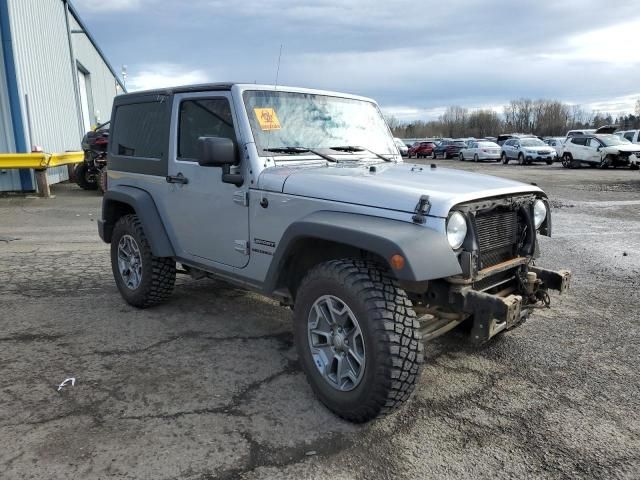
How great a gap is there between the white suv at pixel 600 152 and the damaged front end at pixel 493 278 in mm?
23679

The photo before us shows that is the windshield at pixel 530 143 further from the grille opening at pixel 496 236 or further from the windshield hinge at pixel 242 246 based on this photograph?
the windshield hinge at pixel 242 246

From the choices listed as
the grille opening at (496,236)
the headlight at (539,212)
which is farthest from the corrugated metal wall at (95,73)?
the grille opening at (496,236)

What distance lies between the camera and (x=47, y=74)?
50.3 ft

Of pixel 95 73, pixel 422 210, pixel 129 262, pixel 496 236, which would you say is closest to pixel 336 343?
pixel 422 210

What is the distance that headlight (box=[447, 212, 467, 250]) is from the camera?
291 centimetres

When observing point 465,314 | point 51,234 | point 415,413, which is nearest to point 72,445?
point 415,413

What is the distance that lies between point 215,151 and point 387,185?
3.90 ft

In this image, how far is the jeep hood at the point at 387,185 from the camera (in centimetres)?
296

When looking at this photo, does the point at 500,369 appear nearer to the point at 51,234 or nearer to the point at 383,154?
the point at 383,154

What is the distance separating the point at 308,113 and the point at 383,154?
0.78m

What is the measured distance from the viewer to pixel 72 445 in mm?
2830

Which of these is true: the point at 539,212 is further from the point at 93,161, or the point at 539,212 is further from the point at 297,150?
the point at 93,161

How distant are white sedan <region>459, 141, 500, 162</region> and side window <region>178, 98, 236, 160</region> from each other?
3186 centimetres

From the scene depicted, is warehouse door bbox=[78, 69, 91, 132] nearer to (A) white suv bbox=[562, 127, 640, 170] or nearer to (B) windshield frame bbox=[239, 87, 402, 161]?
(B) windshield frame bbox=[239, 87, 402, 161]
